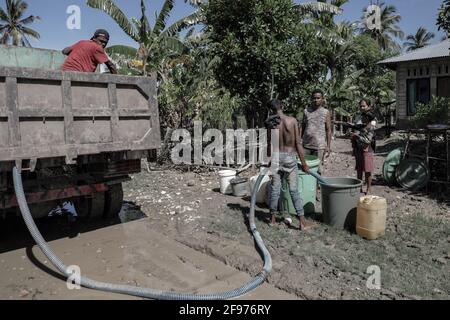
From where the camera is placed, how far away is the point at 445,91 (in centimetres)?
1520

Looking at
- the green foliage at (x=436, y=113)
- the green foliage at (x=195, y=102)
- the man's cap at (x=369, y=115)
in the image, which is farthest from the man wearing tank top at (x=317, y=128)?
the green foliage at (x=436, y=113)

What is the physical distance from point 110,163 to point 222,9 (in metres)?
5.64

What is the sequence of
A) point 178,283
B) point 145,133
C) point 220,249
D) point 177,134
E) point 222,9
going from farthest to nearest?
point 177,134
point 222,9
point 145,133
point 220,249
point 178,283

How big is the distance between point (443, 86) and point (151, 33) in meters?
11.0

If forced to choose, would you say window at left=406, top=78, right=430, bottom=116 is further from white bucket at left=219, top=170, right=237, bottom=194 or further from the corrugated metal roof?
white bucket at left=219, top=170, right=237, bottom=194

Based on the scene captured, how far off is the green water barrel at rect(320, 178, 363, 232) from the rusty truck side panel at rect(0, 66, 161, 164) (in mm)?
2323

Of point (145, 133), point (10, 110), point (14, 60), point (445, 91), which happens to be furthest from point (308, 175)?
point (445, 91)

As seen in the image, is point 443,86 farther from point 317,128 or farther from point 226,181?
point 226,181

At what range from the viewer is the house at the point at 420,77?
49.7 feet

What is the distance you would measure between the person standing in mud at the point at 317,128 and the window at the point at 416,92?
37.5 ft
